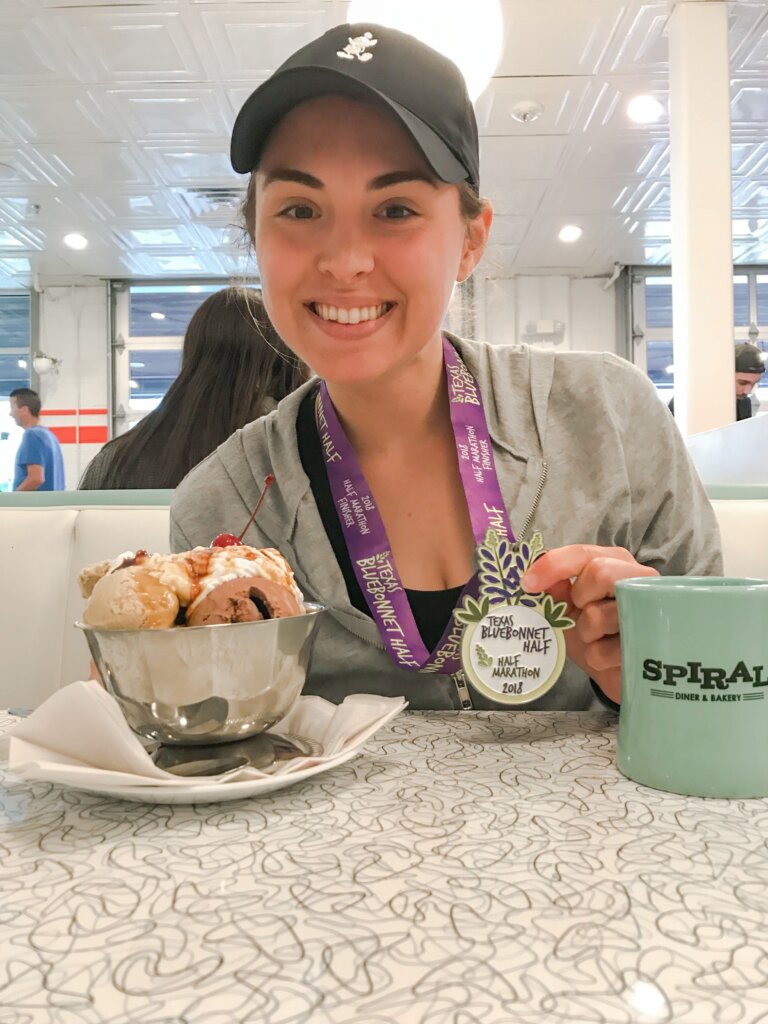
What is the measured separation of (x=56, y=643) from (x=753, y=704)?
131 centimetres

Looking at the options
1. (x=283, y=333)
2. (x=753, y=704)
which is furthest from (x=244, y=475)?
(x=753, y=704)

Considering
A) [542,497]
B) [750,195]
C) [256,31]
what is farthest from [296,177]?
[750,195]

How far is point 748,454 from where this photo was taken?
222 centimetres

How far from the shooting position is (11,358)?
8.98m

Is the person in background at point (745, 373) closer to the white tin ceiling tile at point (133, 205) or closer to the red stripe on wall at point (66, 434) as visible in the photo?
the white tin ceiling tile at point (133, 205)

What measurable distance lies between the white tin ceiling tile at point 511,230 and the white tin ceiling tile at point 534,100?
1352 millimetres

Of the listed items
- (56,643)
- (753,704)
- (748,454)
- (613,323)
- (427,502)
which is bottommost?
(56,643)

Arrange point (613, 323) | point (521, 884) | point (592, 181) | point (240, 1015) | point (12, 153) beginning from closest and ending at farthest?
1. point (240, 1015)
2. point (521, 884)
3. point (12, 153)
4. point (592, 181)
5. point (613, 323)

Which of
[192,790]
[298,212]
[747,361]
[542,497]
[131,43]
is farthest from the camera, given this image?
[747,361]

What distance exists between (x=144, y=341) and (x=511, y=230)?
13.6 feet

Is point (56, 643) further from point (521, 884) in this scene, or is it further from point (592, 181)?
point (592, 181)

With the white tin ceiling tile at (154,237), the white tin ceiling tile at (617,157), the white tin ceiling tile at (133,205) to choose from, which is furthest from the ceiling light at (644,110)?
the white tin ceiling tile at (154,237)

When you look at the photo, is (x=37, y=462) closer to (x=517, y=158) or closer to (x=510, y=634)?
(x=517, y=158)

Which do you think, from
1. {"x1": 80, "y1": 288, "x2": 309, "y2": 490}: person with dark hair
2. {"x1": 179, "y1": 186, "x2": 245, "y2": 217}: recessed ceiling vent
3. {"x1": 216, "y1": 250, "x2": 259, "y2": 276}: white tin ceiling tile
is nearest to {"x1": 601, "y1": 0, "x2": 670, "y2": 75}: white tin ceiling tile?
{"x1": 179, "y1": 186, "x2": 245, "y2": 217}: recessed ceiling vent
